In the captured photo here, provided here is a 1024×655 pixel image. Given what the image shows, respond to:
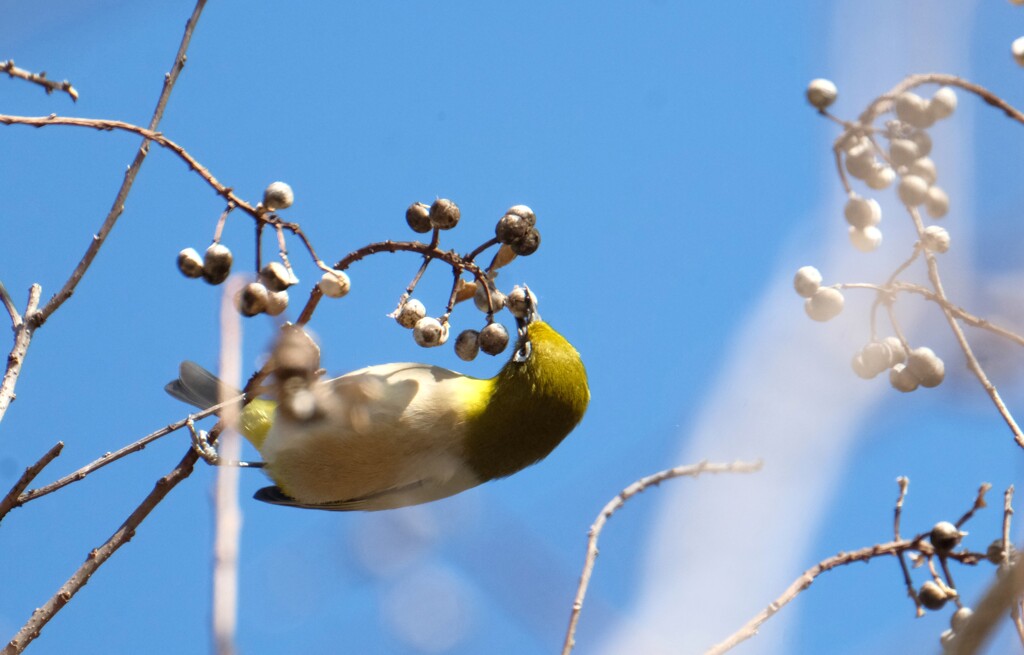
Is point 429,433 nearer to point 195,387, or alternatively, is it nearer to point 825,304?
point 195,387

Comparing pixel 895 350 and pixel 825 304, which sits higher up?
pixel 825 304

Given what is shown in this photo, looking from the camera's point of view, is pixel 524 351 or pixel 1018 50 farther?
pixel 524 351

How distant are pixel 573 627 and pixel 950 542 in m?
0.89

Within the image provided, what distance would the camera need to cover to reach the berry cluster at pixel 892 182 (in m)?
2.17

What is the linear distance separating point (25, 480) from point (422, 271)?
105 centimetres

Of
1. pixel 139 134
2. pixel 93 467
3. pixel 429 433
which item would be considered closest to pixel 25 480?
pixel 93 467

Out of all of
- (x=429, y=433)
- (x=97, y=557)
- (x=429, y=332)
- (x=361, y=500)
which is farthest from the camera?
(x=361, y=500)

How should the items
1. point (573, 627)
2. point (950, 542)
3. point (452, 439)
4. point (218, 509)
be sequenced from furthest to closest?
point (452, 439), point (950, 542), point (573, 627), point (218, 509)

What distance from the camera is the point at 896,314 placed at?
102 inches

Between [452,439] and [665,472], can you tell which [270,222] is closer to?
[665,472]

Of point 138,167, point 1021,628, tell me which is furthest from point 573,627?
point 138,167

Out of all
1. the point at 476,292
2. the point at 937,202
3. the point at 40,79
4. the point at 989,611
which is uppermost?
the point at 40,79

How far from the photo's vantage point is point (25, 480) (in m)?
2.28

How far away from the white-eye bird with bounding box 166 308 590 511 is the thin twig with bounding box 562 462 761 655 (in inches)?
45.6
